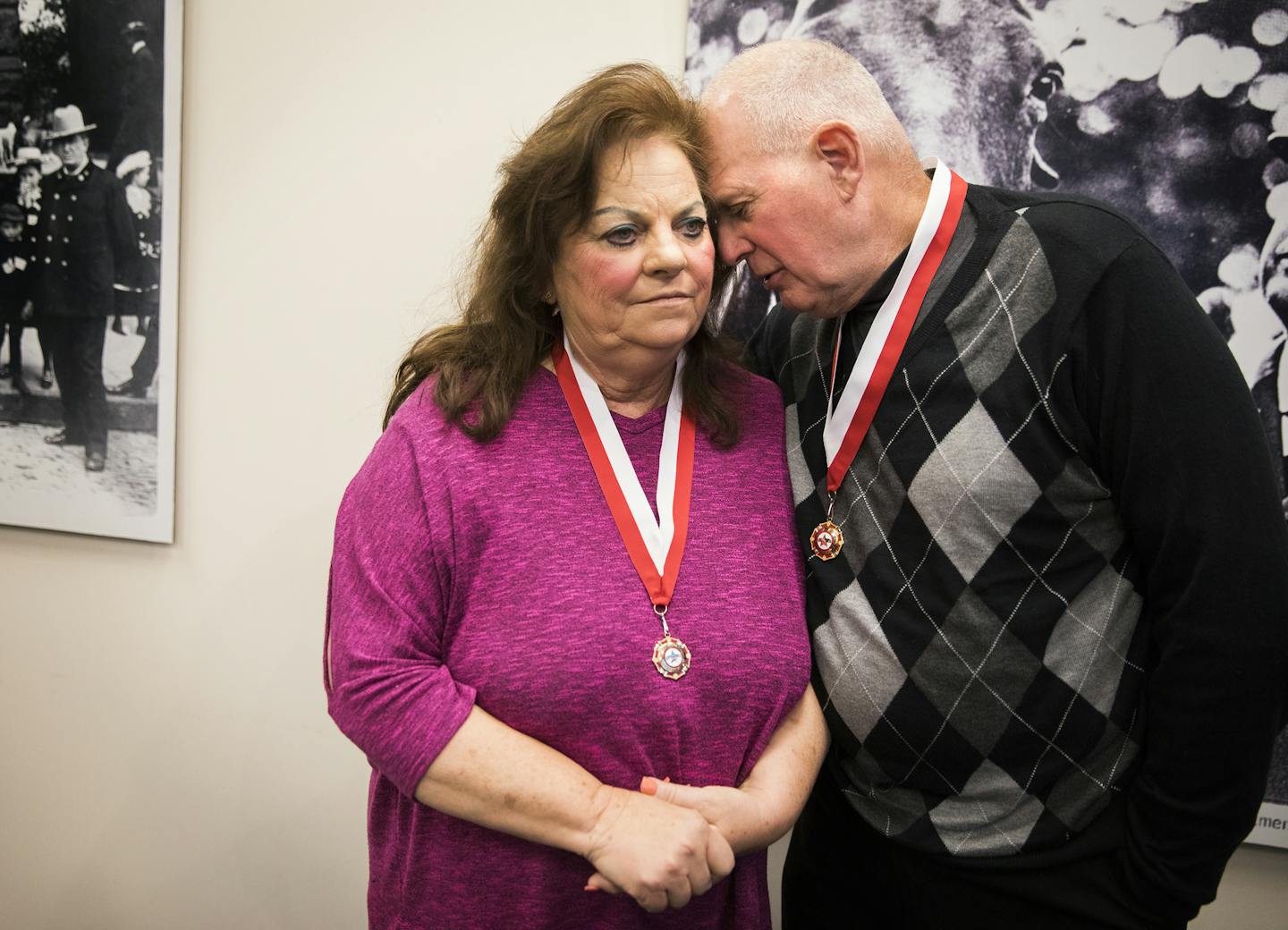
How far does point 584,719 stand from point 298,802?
130 centimetres

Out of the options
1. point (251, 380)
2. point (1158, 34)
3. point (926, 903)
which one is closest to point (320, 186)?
point (251, 380)

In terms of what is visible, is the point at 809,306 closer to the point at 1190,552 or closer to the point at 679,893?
the point at 1190,552

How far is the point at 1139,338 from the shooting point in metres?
1.32

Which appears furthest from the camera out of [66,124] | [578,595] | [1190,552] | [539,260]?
[66,124]

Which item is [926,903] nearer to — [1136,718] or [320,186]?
[1136,718]

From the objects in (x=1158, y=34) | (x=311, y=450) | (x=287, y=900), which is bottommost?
(x=287, y=900)

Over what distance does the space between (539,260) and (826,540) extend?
63 centimetres

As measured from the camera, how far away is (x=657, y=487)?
154 cm

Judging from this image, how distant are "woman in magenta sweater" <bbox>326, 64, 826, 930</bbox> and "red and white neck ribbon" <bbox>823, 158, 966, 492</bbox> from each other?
0.19 metres

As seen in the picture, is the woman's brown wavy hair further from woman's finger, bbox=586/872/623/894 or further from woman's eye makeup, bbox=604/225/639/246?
woman's finger, bbox=586/872/623/894

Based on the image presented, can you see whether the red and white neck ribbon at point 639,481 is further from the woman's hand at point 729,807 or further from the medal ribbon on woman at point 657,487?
the woman's hand at point 729,807

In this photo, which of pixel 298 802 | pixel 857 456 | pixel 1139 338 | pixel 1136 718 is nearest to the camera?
pixel 1139 338

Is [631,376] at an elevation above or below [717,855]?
above

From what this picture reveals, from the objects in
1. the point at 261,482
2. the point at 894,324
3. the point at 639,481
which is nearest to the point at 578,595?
the point at 639,481
